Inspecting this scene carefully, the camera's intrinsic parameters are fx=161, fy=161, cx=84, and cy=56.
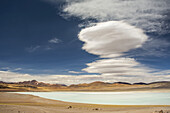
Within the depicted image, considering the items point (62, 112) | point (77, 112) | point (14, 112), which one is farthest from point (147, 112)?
point (14, 112)

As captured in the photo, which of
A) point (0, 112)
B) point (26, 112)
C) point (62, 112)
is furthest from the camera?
point (62, 112)

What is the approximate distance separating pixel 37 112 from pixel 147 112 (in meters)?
10.0

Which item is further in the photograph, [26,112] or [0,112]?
[26,112]

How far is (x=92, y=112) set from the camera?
16125 mm

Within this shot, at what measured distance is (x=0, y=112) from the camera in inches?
524

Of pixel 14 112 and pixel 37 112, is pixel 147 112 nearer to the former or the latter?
pixel 37 112

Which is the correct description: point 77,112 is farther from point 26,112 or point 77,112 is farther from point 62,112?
point 26,112

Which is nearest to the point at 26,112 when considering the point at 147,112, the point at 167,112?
the point at 147,112

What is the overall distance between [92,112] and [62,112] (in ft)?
9.81

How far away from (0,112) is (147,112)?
12.8 metres

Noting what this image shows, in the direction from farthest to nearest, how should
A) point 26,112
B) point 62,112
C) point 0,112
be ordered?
point 62,112
point 26,112
point 0,112

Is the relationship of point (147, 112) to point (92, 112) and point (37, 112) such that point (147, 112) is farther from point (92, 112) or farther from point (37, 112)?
point (37, 112)

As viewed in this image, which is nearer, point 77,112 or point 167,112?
point 167,112

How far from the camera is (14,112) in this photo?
13711mm
